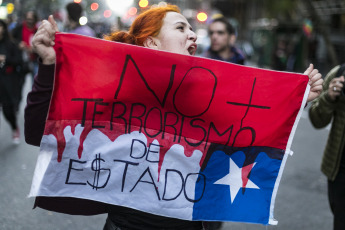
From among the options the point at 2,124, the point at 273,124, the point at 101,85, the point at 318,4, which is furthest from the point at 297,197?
the point at 318,4

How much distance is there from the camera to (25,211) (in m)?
4.80

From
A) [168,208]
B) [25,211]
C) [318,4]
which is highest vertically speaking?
[318,4]

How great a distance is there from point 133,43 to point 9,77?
607cm

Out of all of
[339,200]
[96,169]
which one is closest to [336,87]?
[339,200]

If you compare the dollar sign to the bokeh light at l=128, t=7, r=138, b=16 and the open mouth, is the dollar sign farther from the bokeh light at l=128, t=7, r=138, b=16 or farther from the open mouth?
the bokeh light at l=128, t=7, r=138, b=16

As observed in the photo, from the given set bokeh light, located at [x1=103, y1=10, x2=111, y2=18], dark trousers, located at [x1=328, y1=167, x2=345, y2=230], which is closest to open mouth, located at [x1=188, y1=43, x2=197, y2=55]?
dark trousers, located at [x1=328, y1=167, x2=345, y2=230]

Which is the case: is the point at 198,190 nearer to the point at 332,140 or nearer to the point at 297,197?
the point at 332,140

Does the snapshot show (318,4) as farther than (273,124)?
Yes

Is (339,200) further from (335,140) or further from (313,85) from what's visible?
(313,85)

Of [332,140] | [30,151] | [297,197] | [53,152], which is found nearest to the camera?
[53,152]

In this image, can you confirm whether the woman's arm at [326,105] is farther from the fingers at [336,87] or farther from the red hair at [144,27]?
the red hair at [144,27]

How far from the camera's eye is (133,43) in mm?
2557

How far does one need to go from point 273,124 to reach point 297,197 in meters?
3.56

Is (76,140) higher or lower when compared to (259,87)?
lower
